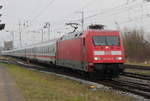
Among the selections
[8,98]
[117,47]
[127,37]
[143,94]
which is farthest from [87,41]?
[127,37]

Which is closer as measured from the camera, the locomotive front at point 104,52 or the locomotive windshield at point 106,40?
the locomotive front at point 104,52

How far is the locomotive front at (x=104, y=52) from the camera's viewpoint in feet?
57.7

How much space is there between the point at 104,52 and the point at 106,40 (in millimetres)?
964

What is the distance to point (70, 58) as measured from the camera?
21906 mm

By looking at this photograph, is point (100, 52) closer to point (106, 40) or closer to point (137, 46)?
point (106, 40)

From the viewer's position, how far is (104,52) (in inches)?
707

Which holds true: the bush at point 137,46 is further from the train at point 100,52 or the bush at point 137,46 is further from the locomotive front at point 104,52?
the locomotive front at point 104,52

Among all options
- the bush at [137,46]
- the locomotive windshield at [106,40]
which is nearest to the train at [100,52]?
the locomotive windshield at [106,40]

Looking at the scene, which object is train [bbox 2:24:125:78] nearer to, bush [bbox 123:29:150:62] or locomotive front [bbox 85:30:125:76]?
locomotive front [bbox 85:30:125:76]

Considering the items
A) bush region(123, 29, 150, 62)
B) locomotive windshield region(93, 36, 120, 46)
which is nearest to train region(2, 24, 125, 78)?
locomotive windshield region(93, 36, 120, 46)

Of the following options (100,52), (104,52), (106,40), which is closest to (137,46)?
(106,40)

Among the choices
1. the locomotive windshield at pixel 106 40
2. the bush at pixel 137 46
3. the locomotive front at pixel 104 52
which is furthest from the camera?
the bush at pixel 137 46

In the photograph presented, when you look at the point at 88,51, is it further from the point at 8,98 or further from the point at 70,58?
the point at 8,98

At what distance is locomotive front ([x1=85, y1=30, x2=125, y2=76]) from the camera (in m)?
17.6
